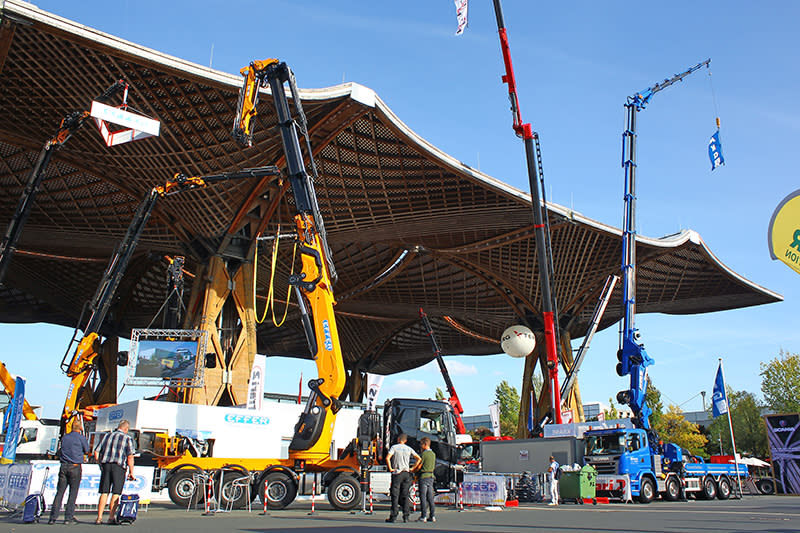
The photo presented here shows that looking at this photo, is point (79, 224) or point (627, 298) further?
point (79, 224)

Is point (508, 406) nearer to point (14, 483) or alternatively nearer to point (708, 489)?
point (708, 489)

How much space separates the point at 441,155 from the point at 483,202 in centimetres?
513

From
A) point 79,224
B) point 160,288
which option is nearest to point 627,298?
point 79,224

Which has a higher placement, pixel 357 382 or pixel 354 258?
pixel 354 258

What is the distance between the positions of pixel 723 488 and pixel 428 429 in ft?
44.0

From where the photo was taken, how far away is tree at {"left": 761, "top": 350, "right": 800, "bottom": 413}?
42.8 metres

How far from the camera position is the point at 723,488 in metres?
22.6

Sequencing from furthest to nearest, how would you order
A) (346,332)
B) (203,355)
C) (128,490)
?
(346,332)
(203,355)
(128,490)

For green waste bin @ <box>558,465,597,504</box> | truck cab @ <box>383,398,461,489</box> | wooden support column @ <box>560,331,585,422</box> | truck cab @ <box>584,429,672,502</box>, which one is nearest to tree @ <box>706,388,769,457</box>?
wooden support column @ <box>560,331,585,422</box>

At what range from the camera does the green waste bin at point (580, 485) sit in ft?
60.5

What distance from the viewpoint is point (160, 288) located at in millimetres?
53250

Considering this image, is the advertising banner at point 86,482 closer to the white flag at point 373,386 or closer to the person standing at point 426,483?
the person standing at point 426,483

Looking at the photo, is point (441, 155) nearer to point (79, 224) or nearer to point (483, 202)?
point (483, 202)

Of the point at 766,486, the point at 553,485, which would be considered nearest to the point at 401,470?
the point at 553,485
